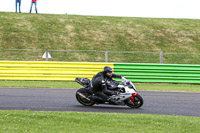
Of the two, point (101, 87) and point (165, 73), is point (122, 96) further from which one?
point (165, 73)

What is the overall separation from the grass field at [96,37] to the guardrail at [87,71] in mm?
7439

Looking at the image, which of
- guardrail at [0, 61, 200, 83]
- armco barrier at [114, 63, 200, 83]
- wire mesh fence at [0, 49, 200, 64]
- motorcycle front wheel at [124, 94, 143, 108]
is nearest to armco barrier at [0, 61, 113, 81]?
guardrail at [0, 61, 200, 83]

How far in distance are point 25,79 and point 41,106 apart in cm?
811

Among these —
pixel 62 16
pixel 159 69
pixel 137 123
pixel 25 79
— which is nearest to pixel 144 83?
pixel 159 69

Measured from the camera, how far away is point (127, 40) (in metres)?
Result: 32.4

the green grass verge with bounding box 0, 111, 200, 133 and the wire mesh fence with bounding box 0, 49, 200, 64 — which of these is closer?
the green grass verge with bounding box 0, 111, 200, 133

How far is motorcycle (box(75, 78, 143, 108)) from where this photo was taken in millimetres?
10531

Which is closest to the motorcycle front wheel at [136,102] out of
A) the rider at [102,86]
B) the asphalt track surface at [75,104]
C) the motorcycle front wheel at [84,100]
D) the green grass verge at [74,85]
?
the asphalt track surface at [75,104]

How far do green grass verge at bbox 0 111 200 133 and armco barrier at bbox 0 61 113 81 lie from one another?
948cm

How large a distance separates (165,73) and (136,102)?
8385 millimetres

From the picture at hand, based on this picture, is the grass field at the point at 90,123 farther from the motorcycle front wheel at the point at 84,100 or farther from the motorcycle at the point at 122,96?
the motorcycle front wheel at the point at 84,100

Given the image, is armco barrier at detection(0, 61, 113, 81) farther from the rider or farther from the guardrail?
the rider

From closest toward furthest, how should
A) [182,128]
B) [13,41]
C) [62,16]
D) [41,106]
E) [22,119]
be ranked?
[182,128]
[22,119]
[41,106]
[13,41]
[62,16]

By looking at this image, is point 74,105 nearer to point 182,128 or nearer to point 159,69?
point 182,128
